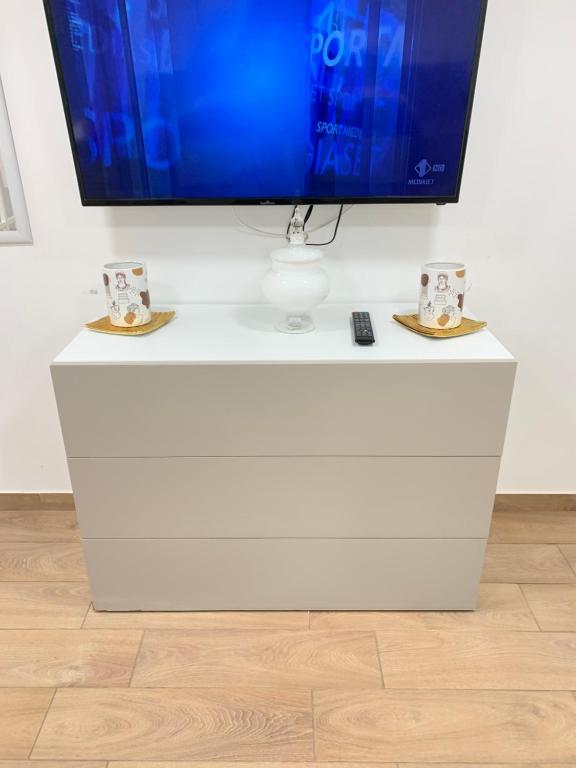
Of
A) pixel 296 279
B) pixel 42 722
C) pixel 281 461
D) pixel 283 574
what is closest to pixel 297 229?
pixel 296 279

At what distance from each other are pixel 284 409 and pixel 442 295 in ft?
1.62

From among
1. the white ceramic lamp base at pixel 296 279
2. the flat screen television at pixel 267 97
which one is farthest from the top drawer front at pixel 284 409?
the flat screen television at pixel 267 97

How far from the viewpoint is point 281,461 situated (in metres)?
1.43

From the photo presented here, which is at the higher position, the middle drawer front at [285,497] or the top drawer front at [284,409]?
the top drawer front at [284,409]

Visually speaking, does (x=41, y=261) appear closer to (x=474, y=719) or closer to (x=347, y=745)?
(x=347, y=745)

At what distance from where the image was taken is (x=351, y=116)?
1393 millimetres

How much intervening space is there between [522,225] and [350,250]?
50 cm

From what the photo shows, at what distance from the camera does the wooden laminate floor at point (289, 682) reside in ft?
4.14

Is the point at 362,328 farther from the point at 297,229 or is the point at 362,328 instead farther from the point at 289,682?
the point at 289,682

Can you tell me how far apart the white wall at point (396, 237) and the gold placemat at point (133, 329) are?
164mm

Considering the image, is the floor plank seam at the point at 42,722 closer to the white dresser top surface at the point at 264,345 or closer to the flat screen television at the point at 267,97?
the white dresser top surface at the point at 264,345

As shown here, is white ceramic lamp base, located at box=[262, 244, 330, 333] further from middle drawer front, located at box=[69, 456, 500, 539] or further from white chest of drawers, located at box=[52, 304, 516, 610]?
A: middle drawer front, located at box=[69, 456, 500, 539]

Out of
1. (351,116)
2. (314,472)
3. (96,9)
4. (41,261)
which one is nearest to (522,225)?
(351,116)

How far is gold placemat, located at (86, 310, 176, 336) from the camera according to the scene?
1.48 metres
